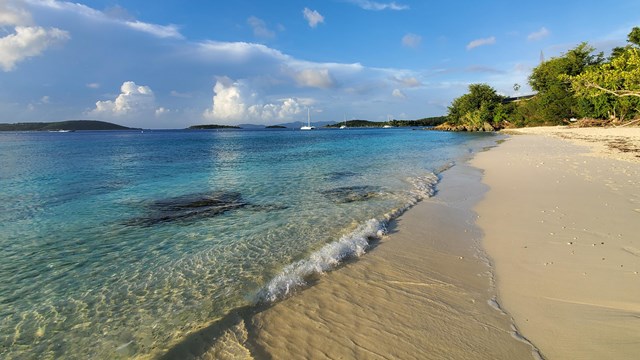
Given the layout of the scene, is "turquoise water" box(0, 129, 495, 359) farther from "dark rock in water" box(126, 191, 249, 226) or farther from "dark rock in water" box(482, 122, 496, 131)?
"dark rock in water" box(482, 122, 496, 131)

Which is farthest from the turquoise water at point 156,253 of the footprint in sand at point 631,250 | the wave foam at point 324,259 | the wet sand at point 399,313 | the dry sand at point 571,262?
Result: the footprint in sand at point 631,250

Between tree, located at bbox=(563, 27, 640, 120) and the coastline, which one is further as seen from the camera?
tree, located at bbox=(563, 27, 640, 120)

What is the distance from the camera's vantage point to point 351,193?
14.6 metres

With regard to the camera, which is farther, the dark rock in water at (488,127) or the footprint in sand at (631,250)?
the dark rock in water at (488,127)

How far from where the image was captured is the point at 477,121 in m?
99.9

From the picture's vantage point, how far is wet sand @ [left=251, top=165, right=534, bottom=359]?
4.11 meters

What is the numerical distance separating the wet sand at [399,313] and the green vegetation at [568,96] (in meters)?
19.4

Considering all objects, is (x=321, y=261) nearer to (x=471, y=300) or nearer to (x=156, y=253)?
(x=471, y=300)

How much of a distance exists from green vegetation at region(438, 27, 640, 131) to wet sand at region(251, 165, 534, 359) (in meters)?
19.4

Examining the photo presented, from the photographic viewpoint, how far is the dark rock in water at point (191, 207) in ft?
35.7

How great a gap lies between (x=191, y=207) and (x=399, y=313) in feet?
32.4

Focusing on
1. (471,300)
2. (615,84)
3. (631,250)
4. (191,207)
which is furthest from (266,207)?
(615,84)

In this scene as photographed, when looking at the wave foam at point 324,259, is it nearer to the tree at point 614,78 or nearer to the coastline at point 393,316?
the coastline at point 393,316

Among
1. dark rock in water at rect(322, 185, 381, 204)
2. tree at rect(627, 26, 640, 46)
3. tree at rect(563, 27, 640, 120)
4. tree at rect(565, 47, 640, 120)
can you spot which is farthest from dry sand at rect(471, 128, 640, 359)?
tree at rect(627, 26, 640, 46)
